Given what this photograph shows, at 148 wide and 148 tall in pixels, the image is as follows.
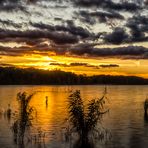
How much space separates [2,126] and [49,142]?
714 inches

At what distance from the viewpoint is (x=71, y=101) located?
3931 centimetres

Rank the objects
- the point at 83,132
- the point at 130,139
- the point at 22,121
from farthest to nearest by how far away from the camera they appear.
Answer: the point at 130,139 → the point at 83,132 → the point at 22,121

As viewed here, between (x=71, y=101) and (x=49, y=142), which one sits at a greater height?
(x=71, y=101)

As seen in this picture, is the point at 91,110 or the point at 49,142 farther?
the point at 49,142

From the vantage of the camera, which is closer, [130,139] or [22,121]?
[22,121]

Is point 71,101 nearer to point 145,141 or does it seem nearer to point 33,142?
point 33,142

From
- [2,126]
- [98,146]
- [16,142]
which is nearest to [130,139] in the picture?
[98,146]

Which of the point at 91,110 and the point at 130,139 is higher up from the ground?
the point at 91,110

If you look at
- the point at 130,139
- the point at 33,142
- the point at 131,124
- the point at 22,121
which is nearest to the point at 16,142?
the point at 33,142

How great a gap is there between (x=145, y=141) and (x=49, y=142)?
38.1 ft

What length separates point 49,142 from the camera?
146 ft

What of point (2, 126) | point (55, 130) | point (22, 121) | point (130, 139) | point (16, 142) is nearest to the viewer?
point (22, 121)

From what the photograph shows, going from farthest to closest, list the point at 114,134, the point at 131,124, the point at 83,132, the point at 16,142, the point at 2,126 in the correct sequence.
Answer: the point at 131,124
the point at 2,126
the point at 114,134
the point at 16,142
the point at 83,132

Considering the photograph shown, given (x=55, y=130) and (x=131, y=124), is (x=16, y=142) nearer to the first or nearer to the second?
(x=55, y=130)
